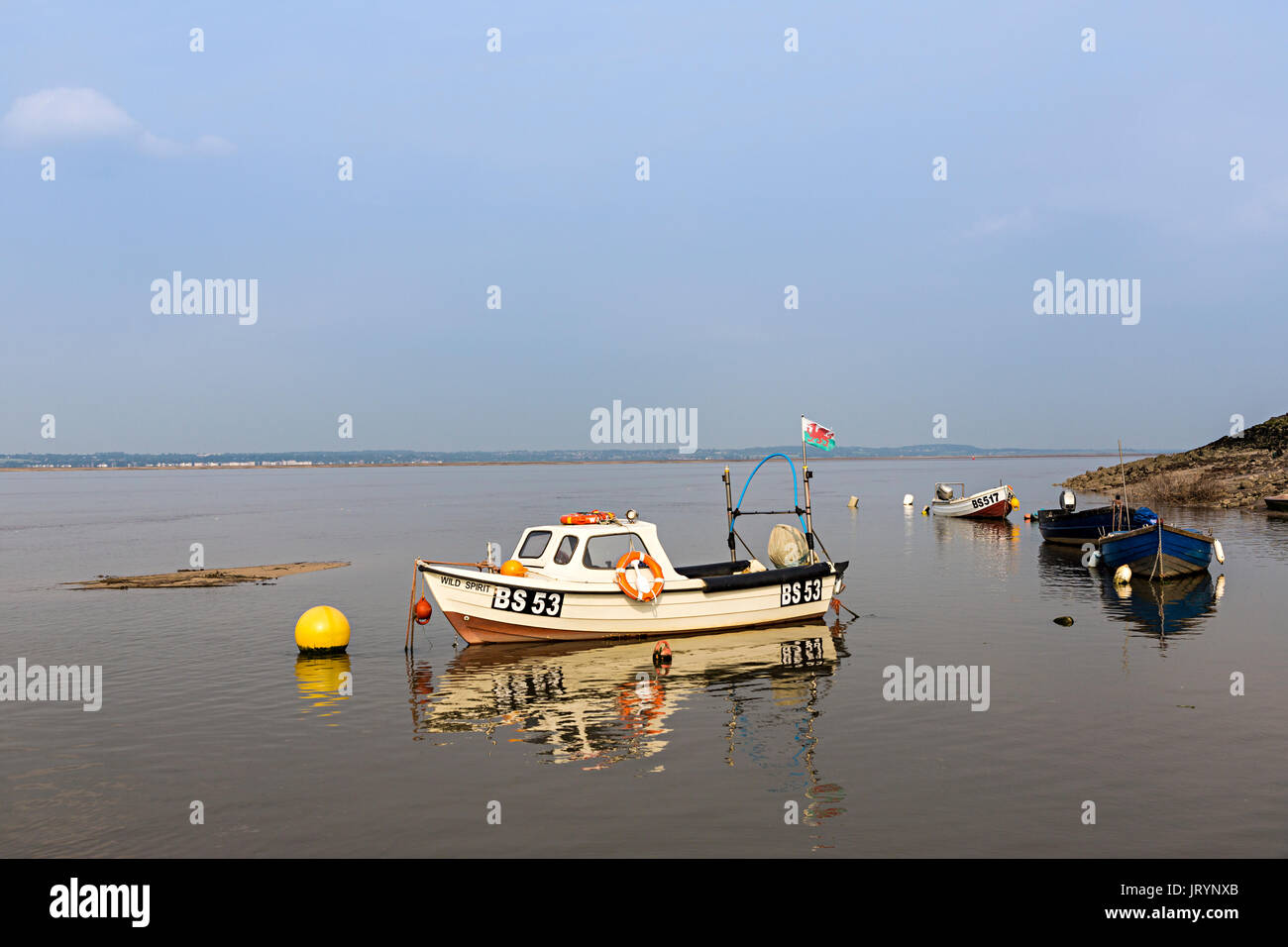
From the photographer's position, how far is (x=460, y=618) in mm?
21172

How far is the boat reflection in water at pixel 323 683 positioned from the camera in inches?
660

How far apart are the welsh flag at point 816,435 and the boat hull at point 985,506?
128ft

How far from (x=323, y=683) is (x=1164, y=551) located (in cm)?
2702

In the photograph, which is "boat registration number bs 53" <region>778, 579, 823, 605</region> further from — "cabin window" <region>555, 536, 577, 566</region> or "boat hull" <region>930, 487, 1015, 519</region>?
"boat hull" <region>930, 487, 1015, 519</region>

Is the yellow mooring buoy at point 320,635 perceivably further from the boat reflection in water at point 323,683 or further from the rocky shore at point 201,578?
the rocky shore at point 201,578

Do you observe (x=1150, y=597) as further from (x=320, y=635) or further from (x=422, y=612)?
(x=320, y=635)

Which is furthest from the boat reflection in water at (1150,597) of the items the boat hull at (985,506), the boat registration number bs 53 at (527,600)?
the boat hull at (985,506)

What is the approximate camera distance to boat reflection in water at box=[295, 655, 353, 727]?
660 inches

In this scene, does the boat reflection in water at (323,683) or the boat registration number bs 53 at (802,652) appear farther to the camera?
the boat registration number bs 53 at (802,652)

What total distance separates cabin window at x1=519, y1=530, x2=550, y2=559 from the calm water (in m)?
2.43

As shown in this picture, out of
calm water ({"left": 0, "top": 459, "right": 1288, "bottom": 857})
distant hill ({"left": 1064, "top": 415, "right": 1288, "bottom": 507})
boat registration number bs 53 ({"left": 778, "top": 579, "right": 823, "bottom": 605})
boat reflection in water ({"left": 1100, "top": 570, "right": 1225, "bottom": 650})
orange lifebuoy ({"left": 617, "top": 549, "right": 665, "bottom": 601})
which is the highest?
distant hill ({"left": 1064, "top": 415, "right": 1288, "bottom": 507})

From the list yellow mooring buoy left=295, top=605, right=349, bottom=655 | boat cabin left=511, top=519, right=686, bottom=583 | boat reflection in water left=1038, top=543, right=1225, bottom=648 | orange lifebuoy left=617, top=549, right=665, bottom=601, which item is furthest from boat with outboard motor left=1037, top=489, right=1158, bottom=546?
yellow mooring buoy left=295, top=605, right=349, bottom=655
